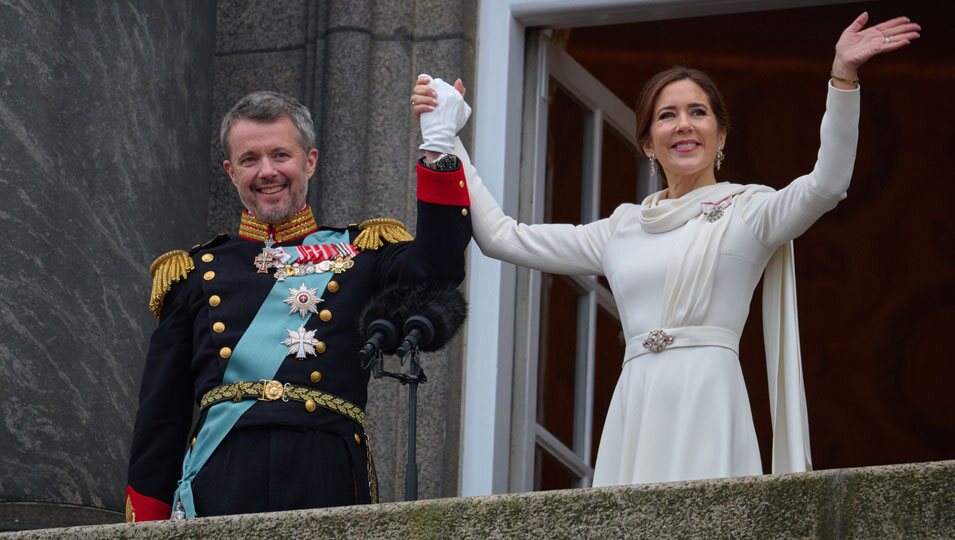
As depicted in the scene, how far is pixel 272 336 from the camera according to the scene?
460cm

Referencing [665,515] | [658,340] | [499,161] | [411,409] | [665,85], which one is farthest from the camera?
[499,161]

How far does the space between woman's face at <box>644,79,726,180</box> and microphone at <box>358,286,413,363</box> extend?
2.78 ft

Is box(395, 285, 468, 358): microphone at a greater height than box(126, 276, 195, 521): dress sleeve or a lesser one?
greater

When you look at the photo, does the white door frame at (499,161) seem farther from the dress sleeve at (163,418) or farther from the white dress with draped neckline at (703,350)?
the dress sleeve at (163,418)

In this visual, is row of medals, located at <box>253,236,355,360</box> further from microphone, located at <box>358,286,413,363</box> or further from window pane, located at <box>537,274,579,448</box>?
window pane, located at <box>537,274,579,448</box>

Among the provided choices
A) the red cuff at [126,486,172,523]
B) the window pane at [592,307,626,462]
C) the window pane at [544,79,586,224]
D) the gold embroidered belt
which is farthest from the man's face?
the window pane at [592,307,626,462]

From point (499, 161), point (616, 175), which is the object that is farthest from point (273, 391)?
point (616, 175)

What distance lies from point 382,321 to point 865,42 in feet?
4.03

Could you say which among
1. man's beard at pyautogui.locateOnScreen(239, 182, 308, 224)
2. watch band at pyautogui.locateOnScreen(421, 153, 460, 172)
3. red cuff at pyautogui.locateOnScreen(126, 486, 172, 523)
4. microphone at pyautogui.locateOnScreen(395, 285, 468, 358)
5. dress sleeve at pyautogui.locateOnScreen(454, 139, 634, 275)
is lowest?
red cuff at pyautogui.locateOnScreen(126, 486, 172, 523)

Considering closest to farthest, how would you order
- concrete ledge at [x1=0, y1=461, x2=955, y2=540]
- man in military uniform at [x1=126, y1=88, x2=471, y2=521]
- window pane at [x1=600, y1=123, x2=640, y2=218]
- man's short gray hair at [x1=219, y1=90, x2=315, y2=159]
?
concrete ledge at [x1=0, y1=461, x2=955, y2=540] → man in military uniform at [x1=126, y1=88, x2=471, y2=521] → man's short gray hair at [x1=219, y1=90, x2=315, y2=159] → window pane at [x1=600, y1=123, x2=640, y2=218]

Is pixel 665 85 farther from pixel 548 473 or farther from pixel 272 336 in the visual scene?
pixel 548 473

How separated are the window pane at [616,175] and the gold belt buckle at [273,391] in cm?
345

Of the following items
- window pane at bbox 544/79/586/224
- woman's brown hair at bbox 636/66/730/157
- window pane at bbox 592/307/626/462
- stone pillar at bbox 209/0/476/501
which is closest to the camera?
woman's brown hair at bbox 636/66/730/157

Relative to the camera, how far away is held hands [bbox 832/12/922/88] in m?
4.39
